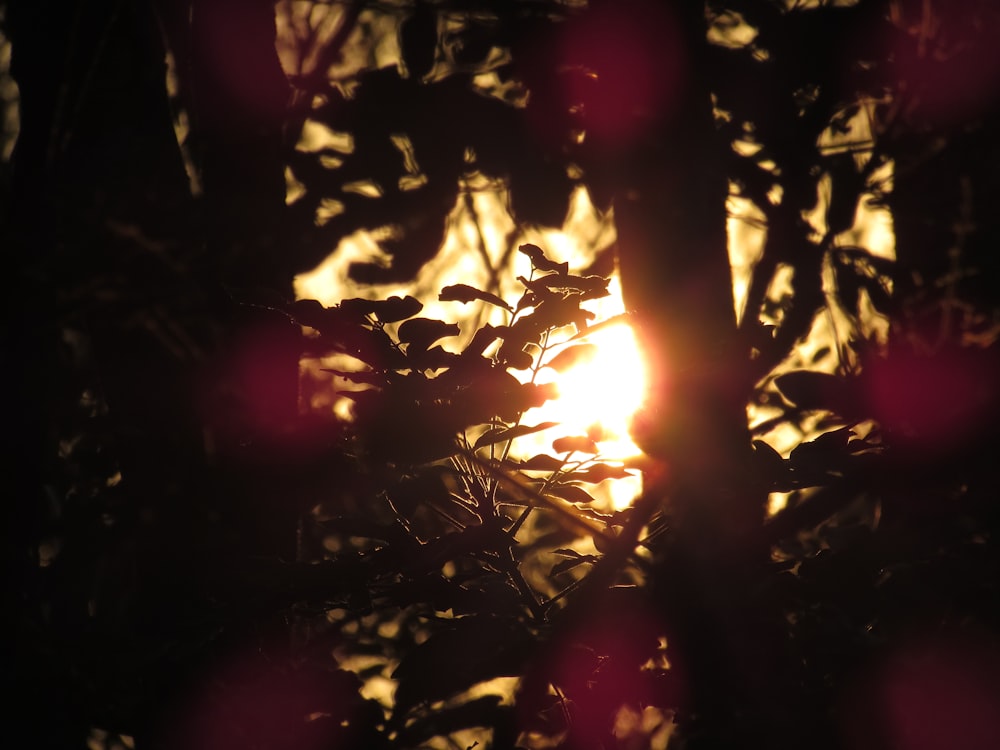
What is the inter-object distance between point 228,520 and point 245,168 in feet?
3.40

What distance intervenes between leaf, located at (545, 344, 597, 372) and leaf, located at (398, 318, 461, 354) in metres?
0.26

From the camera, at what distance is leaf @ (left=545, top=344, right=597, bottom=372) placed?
1.85 m

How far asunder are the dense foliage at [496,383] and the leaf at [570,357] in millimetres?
12

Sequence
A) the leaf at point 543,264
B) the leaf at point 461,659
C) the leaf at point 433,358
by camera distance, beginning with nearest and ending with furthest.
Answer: the leaf at point 461,659 < the leaf at point 433,358 < the leaf at point 543,264

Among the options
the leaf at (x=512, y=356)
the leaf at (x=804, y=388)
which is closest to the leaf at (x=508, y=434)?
the leaf at (x=512, y=356)

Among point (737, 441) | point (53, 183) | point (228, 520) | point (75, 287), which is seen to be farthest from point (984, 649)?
point (53, 183)

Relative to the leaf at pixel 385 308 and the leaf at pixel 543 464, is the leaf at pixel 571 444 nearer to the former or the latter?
the leaf at pixel 543 464

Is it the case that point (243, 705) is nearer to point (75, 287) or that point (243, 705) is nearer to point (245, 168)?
point (75, 287)

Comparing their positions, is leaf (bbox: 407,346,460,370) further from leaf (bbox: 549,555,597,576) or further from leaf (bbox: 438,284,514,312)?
leaf (bbox: 549,555,597,576)

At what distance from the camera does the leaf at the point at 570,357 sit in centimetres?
185

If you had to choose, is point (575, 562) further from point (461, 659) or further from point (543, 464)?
point (461, 659)

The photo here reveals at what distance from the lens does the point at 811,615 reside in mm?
1831

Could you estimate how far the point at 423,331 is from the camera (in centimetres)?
172

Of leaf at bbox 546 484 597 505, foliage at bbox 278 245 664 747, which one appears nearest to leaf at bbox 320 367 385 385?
foliage at bbox 278 245 664 747
